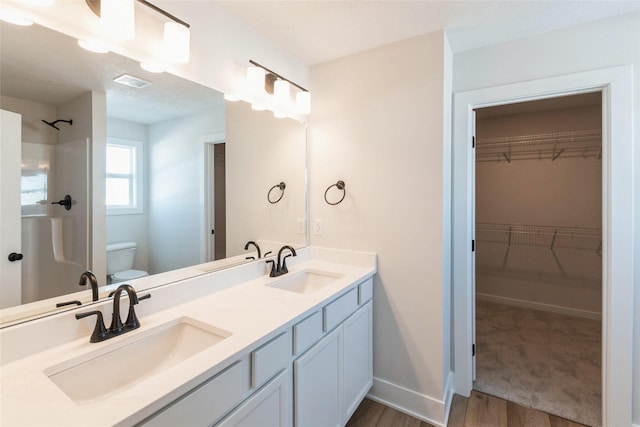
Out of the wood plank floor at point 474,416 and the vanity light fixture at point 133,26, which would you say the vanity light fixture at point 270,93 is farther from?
the wood plank floor at point 474,416

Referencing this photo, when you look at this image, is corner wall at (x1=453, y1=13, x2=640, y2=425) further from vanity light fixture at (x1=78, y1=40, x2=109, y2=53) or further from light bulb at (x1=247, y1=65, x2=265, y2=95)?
vanity light fixture at (x1=78, y1=40, x2=109, y2=53)

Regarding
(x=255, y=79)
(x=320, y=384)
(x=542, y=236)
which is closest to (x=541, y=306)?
(x=542, y=236)

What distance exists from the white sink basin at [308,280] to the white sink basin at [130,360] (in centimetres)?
72

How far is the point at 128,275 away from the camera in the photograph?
49.7 inches

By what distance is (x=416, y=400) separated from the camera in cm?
189

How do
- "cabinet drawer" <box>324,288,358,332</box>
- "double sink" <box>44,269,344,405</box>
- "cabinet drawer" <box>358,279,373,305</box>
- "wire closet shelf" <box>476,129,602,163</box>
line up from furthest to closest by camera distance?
"wire closet shelf" <box>476,129,602,163</box> → "cabinet drawer" <box>358,279,373,305</box> → "cabinet drawer" <box>324,288,358,332</box> → "double sink" <box>44,269,344,405</box>

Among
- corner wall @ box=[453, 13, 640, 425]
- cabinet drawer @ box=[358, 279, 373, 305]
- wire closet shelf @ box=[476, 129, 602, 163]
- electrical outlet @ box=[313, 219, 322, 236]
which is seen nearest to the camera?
corner wall @ box=[453, 13, 640, 425]

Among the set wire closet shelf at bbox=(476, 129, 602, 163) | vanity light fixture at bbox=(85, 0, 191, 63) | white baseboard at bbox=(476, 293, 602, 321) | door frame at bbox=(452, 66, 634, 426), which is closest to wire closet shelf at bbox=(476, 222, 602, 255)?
white baseboard at bbox=(476, 293, 602, 321)

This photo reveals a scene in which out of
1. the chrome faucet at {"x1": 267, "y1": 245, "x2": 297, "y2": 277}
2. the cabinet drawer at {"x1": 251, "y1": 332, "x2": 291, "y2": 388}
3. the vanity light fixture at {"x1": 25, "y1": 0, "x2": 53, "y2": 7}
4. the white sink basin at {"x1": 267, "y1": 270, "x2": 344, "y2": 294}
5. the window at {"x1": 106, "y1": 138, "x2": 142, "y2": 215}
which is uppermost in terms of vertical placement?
the vanity light fixture at {"x1": 25, "y1": 0, "x2": 53, "y2": 7}

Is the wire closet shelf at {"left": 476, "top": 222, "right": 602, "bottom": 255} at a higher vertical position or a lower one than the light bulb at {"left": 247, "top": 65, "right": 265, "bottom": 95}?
lower

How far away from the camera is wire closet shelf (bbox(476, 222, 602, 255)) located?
3.24 m

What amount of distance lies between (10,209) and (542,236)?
4453mm

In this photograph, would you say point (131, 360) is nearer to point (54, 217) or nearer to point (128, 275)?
point (128, 275)

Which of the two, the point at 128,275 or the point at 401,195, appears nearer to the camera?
the point at 128,275
